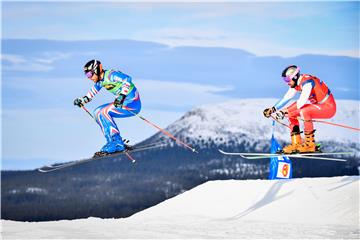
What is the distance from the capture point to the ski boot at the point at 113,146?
16953mm

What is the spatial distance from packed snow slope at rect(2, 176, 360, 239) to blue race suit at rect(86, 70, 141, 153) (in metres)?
2.10

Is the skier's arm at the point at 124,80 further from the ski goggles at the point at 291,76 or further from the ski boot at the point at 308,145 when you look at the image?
the ski boot at the point at 308,145

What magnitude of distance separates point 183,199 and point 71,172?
147898mm

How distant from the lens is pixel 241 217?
892 inches

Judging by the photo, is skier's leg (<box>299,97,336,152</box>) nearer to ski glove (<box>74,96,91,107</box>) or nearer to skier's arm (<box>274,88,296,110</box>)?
skier's arm (<box>274,88,296,110</box>)

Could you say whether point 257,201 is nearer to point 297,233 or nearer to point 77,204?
point 297,233

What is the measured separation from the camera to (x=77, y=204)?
13325 cm

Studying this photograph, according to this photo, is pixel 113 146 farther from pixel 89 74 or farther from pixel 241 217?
pixel 241 217

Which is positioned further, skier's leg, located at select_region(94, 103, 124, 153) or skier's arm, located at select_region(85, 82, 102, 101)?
skier's arm, located at select_region(85, 82, 102, 101)

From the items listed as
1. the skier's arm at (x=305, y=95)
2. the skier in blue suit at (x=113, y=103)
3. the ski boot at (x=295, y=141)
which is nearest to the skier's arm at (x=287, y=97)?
the skier's arm at (x=305, y=95)

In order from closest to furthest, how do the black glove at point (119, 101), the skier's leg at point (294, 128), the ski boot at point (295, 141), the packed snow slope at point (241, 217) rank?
the black glove at point (119, 101) < the skier's leg at point (294, 128) < the ski boot at point (295, 141) < the packed snow slope at point (241, 217)

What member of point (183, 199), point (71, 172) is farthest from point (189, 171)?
point (183, 199)

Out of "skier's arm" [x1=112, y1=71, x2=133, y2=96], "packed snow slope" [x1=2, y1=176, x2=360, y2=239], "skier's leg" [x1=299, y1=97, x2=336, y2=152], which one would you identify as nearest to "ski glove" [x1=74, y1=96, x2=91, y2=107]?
"skier's arm" [x1=112, y1=71, x2=133, y2=96]

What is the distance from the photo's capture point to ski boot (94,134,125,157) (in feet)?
55.6
